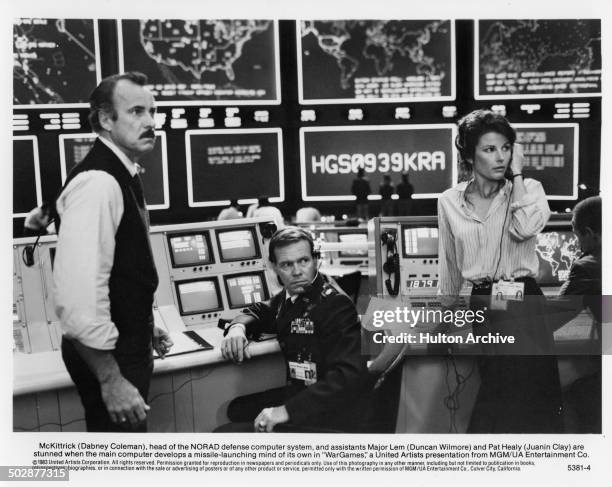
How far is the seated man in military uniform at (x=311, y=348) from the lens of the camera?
189 cm

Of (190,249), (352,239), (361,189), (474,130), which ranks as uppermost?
(474,130)

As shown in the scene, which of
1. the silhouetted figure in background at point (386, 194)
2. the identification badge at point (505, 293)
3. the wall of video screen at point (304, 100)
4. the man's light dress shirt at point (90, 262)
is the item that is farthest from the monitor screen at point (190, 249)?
the identification badge at point (505, 293)

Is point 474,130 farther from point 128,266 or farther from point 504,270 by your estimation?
point 128,266

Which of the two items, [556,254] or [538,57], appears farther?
[556,254]

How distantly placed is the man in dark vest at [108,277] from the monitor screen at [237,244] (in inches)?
23.9

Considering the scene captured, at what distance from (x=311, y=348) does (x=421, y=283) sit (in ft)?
2.53

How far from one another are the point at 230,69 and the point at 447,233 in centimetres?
111

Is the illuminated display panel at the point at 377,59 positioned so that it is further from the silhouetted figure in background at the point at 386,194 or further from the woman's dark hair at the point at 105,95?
the woman's dark hair at the point at 105,95

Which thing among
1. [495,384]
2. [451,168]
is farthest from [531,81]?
[495,384]

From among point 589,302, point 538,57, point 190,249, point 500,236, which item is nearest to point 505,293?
point 500,236

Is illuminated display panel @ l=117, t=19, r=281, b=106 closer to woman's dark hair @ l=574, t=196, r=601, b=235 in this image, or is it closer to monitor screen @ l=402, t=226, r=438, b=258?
monitor screen @ l=402, t=226, r=438, b=258

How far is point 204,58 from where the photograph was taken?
7.48 ft

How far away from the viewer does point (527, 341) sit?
Result: 6.97ft
